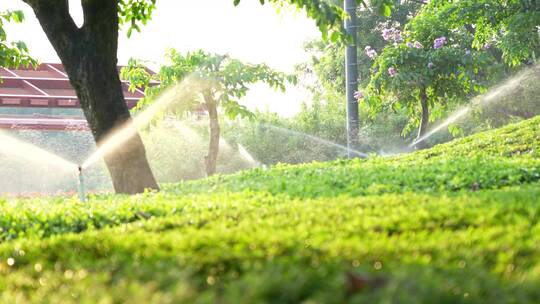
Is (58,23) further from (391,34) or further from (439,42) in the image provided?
(391,34)

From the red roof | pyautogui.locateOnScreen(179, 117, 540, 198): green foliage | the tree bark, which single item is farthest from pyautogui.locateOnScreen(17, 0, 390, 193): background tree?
the red roof

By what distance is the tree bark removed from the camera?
38.6 feet

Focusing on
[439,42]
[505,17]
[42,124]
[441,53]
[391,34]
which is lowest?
[42,124]

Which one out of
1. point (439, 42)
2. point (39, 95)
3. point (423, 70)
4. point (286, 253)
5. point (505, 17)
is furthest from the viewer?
point (39, 95)

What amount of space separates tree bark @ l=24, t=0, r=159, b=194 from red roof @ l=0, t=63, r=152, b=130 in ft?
44.3

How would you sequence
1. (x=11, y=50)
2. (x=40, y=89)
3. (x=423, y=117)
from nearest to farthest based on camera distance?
(x=11, y=50) → (x=423, y=117) → (x=40, y=89)

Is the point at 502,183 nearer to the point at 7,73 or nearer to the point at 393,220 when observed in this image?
the point at 393,220

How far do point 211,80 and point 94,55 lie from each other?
7351 millimetres

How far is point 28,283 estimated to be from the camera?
14.2 ft

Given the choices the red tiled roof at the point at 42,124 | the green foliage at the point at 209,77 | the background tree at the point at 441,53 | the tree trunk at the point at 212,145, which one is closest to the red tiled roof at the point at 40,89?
the red tiled roof at the point at 42,124

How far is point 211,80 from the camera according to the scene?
A: 19.0 metres

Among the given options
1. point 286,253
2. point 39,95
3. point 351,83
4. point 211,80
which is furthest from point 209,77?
point 286,253

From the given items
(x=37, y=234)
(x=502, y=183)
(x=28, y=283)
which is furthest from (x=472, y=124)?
(x=28, y=283)

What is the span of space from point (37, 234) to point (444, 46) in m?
15.3
